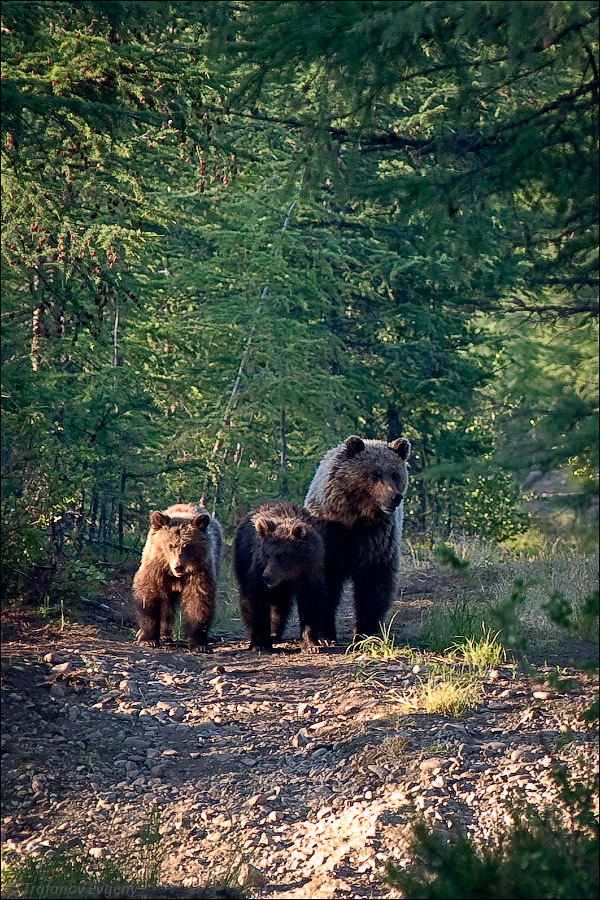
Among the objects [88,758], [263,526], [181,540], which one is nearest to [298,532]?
[263,526]

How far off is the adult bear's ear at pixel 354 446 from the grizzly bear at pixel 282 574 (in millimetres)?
799

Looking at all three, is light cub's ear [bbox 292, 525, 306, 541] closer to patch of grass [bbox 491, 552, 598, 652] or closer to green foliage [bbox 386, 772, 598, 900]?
patch of grass [bbox 491, 552, 598, 652]

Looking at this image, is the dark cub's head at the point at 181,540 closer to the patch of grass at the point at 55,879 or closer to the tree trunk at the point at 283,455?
the patch of grass at the point at 55,879

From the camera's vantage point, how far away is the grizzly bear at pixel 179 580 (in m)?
9.58

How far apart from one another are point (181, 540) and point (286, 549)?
0.94 m

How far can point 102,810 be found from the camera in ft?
19.9

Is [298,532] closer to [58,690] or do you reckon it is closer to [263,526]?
[263,526]

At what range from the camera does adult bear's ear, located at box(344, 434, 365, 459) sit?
10344 mm

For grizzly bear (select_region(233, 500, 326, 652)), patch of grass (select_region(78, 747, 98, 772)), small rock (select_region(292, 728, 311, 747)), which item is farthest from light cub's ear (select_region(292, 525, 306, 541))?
patch of grass (select_region(78, 747, 98, 772))

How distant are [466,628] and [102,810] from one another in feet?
12.5

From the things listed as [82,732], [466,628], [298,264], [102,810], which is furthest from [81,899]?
[298,264]

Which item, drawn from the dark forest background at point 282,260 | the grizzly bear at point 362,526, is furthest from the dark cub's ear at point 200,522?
the grizzly bear at point 362,526

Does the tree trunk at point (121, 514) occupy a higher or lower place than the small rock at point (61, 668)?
higher

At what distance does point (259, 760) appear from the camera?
22.6 feet
